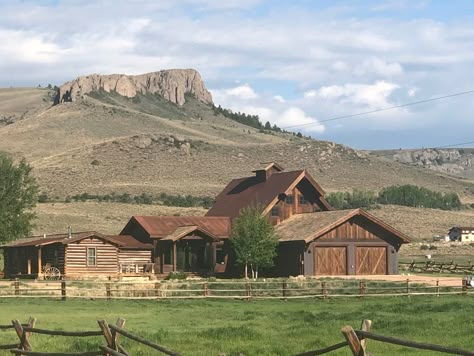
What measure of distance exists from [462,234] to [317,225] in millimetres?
55997

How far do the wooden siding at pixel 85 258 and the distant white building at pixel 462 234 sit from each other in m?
58.8


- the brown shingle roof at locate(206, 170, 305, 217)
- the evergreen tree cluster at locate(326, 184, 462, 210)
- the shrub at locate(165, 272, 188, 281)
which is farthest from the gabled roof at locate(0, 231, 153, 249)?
the evergreen tree cluster at locate(326, 184, 462, 210)

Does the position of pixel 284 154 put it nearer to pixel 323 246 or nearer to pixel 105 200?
pixel 105 200

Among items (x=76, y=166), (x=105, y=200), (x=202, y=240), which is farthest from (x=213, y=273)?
(x=76, y=166)

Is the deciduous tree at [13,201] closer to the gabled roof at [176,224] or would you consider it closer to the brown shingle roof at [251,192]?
the gabled roof at [176,224]

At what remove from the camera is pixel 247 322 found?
28000mm

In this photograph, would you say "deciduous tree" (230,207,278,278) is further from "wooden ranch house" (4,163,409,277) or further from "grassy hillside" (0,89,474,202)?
"grassy hillside" (0,89,474,202)

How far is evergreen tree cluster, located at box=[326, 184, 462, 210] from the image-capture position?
12044cm

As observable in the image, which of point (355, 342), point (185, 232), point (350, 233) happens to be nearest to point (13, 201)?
point (185, 232)

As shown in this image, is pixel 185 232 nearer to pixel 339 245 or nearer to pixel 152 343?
pixel 339 245

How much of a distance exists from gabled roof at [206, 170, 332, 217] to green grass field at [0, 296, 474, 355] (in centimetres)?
2378

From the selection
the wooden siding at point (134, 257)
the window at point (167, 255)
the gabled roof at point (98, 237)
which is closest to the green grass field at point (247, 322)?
the gabled roof at point (98, 237)

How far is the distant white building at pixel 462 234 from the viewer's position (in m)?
106

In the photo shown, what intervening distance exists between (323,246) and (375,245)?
3.89m
